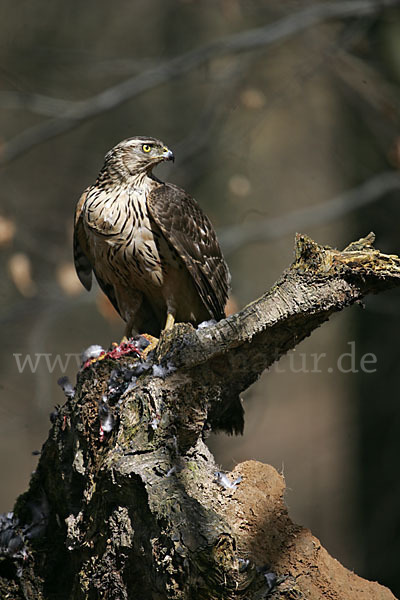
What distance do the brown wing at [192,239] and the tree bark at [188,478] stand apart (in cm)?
88

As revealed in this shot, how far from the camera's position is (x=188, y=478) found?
1910 mm

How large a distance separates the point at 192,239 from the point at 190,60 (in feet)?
6.62

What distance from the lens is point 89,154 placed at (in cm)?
684

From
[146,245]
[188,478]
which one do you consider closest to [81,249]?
[146,245]

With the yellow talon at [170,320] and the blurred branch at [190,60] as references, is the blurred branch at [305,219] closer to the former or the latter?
the blurred branch at [190,60]

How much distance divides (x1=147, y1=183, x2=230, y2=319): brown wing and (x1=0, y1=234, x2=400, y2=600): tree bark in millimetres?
876

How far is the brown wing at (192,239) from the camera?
9.95 feet

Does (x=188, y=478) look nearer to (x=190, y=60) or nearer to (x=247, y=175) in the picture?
(x=190, y=60)

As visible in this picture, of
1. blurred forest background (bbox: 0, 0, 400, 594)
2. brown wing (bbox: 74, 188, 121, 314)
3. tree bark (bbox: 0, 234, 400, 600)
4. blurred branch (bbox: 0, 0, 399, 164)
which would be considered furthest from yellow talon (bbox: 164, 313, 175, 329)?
blurred branch (bbox: 0, 0, 399, 164)

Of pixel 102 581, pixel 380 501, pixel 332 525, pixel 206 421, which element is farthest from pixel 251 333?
pixel 332 525

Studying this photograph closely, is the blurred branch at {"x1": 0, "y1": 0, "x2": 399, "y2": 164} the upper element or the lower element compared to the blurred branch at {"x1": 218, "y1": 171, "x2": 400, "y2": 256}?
upper

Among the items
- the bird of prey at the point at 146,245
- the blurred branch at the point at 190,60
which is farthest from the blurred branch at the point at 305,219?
the bird of prey at the point at 146,245

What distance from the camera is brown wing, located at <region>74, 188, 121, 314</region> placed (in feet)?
10.4

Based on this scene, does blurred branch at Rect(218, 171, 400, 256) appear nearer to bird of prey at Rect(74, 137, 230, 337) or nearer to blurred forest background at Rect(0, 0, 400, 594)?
blurred forest background at Rect(0, 0, 400, 594)
